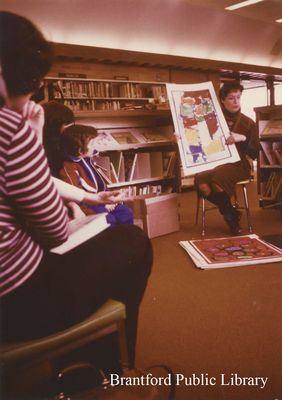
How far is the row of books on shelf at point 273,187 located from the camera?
167 inches

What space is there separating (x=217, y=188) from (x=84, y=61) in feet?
13.5

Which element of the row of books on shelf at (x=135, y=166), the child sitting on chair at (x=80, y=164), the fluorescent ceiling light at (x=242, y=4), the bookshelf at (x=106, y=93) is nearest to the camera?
the child sitting on chair at (x=80, y=164)

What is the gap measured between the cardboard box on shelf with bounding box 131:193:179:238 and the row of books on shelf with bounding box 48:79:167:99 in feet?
10.9

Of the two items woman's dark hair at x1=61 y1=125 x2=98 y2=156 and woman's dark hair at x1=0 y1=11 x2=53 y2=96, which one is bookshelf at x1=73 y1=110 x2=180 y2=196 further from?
woman's dark hair at x1=0 y1=11 x2=53 y2=96

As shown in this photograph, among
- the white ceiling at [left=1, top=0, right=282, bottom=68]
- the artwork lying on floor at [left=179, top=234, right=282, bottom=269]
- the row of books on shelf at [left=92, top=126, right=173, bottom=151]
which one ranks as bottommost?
the artwork lying on floor at [left=179, top=234, right=282, bottom=269]

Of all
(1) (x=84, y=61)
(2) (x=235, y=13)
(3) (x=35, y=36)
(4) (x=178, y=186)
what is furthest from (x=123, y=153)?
(2) (x=235, y=13)

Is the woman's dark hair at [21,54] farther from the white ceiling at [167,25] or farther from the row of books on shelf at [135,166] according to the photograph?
the white ceiling at [167,25]

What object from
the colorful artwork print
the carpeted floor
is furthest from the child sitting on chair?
the colorful artwork print

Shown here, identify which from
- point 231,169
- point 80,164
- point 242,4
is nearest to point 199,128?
point 231,169

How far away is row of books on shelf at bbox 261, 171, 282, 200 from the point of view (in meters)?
4.24

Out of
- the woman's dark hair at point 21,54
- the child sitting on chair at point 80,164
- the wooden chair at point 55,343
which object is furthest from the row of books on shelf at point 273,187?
the woman's dark hair at point 21,54

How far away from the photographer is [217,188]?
134 inches

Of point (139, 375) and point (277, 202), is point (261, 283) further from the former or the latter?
point (277, 202)

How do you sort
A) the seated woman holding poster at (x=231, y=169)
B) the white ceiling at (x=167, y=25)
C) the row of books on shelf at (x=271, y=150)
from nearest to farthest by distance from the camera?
the seated woman holding poster at (x=231, y=169) < the row of books on shelf at (x=271, y=150) < the white ceiling at (x=167, y=25)
